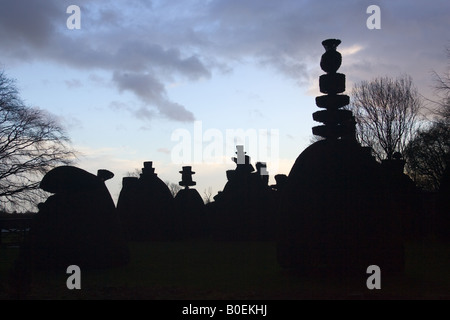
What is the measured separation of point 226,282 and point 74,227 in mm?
5506

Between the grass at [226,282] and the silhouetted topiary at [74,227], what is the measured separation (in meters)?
0.57

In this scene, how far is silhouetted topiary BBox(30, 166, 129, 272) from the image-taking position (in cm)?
1592

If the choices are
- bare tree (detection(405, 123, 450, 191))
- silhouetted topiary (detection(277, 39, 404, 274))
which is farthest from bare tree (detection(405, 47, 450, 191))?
silhouetted topiary (detection(277, 39, 404, 274))

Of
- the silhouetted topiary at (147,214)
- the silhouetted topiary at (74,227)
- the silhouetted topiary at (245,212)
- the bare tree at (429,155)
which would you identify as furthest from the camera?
the bare tree at (429,155)

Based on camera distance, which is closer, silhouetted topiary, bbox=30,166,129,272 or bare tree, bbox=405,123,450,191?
silhouetted topiary, bbox=30,166,129,272

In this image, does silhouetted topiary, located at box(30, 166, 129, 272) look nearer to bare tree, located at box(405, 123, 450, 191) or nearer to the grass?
the grass

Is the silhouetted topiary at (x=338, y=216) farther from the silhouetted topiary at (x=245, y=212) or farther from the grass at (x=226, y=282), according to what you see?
the silhouetted topiary at (x=245, y=212)

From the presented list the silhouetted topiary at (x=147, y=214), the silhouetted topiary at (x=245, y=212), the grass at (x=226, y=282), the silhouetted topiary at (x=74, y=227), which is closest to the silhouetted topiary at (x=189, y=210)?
the silhouetted topiary at (x=147, y=214)

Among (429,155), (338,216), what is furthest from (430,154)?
(338,216)

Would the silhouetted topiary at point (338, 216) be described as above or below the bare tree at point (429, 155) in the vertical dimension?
below

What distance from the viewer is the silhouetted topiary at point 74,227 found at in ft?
52.2

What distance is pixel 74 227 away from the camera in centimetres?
1605

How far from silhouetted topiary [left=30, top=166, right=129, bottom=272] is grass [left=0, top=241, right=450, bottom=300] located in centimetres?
57

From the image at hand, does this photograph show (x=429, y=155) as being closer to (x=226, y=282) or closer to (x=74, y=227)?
(x=74, y=227)
